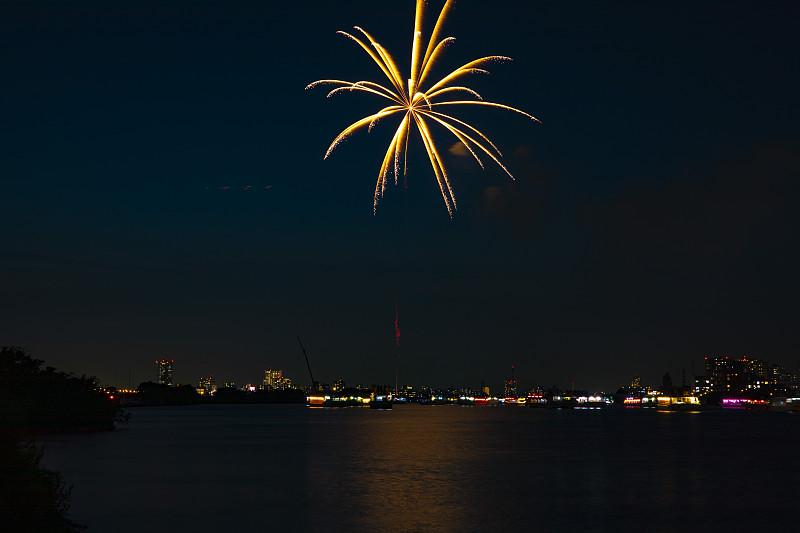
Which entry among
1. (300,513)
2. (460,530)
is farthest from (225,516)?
(460,530)

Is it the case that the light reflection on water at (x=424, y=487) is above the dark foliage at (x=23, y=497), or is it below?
below

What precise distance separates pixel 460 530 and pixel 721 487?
92.7 feet

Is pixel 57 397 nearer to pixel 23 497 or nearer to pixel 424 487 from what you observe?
pixel 424 487

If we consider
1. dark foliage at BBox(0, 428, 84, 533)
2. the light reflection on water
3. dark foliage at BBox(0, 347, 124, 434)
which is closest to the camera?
dark foliage at BBox(0, 428, 84, 533)

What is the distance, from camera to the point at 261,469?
6619 cm

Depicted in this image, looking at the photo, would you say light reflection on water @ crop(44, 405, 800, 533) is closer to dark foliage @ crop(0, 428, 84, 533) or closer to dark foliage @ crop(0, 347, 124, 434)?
dark foliage @ crop(0, 428, 84, 533)

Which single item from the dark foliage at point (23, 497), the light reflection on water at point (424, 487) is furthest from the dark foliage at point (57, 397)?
the dark foliage at point (23, 497)

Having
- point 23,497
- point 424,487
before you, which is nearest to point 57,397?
point 424,487

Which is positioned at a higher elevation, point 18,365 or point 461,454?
point 18,365

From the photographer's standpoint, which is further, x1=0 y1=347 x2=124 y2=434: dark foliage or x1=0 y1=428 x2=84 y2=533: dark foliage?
x1=0 y1=347 x2=124 y2=434: dark foliage

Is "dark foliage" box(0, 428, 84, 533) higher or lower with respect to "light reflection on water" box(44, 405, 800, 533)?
higher

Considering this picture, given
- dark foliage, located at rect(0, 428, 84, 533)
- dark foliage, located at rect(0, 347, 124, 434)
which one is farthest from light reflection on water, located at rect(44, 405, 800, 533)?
dark foliage, located at rect(0, 347, 124, 434)

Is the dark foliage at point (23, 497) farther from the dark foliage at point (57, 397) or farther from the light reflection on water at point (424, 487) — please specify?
the dark foliage at point (57, 397)

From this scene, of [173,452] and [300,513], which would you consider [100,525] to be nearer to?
[300,513]
